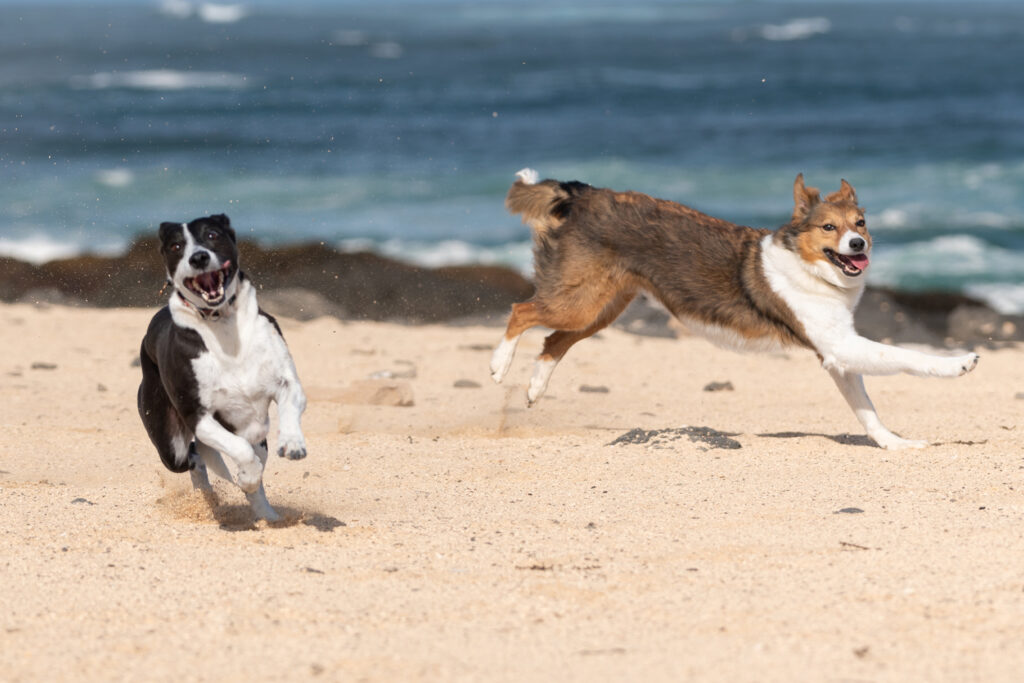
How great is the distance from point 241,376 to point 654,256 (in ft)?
10.1

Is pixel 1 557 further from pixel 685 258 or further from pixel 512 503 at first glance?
pixel 685 258

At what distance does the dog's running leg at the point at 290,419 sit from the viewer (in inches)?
211

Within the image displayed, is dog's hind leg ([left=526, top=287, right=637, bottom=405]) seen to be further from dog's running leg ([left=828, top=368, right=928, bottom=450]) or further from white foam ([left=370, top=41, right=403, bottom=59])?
white foam ([left=370, top=41, right=403, bottom=59])

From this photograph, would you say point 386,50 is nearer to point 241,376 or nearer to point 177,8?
point 241,376

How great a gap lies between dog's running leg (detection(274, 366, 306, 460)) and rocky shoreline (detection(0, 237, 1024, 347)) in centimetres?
760

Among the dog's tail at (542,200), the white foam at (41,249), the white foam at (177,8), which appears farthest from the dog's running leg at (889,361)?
the white foam at (177,8)

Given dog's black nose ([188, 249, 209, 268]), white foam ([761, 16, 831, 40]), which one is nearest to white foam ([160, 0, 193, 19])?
white foam ([761, 16, 831, 40])

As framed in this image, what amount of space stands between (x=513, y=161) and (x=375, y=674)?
912 inches

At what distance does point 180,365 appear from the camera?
5516 millimetres

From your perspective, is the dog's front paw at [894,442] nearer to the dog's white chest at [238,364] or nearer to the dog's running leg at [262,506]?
the dog's running leg at [262,506]

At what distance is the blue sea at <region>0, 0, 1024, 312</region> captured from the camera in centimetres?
1962

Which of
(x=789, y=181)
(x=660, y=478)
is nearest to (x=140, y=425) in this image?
(x=660, y=478)

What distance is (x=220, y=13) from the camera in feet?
378

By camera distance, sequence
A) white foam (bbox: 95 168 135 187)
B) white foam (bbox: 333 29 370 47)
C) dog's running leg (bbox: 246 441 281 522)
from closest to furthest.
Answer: dog's running leg (bbox: 246 441 281 522) → white foam (bbox: 95 168 135 187) → white foam (bbox: 333 29 370 47)
